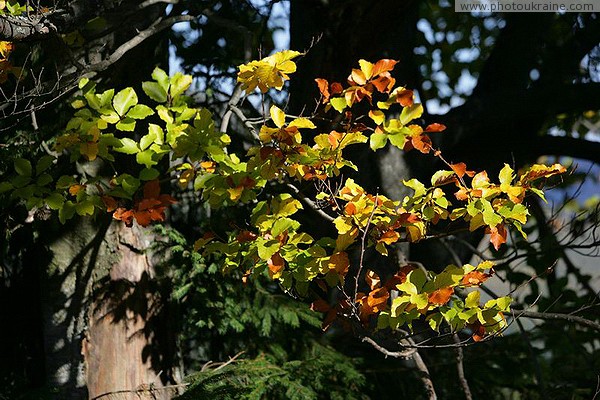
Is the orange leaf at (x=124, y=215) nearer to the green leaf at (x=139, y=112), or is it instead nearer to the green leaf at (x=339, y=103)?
the green leaf at (x=139, y=112)

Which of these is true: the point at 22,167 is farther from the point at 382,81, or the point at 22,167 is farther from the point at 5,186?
the point at 382,81

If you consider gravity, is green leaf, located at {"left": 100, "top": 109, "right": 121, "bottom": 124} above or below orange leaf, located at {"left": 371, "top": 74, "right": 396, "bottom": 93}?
above

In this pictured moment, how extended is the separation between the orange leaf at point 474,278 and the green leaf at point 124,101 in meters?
1.28

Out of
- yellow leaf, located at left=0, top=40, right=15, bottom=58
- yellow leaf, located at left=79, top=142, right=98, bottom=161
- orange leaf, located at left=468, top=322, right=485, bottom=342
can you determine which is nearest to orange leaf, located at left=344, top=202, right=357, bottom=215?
orange leaf, located at left=468, top=322, right=485, bottom=342

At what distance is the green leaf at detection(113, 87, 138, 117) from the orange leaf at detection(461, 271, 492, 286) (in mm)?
1279

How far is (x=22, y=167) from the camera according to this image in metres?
2.61

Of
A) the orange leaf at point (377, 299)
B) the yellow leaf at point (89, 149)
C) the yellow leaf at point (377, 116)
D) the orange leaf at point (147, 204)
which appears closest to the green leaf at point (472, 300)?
the orange leaf at point (377, 299)

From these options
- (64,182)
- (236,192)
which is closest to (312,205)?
(236,192)

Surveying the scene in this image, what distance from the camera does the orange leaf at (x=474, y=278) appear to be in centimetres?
215

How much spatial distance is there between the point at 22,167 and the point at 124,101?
453mm

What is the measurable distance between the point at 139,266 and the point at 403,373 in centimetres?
142

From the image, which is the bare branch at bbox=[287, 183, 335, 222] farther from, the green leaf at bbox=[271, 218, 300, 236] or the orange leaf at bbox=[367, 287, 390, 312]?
the orange leaf at bbox=[367, 287, 390, 312]

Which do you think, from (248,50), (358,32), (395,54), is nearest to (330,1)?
(358,32)

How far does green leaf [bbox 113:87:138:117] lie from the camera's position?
8.32 ft
